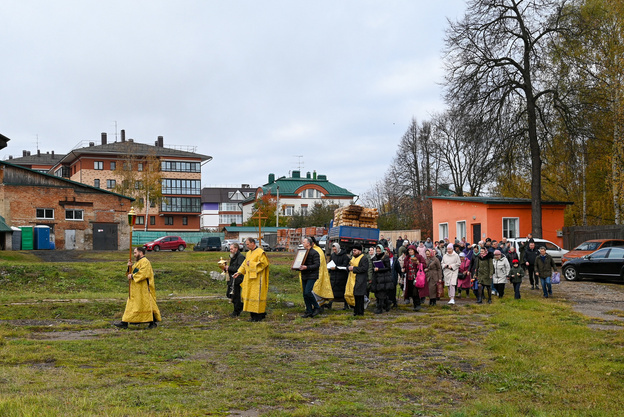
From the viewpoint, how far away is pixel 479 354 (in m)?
9.56

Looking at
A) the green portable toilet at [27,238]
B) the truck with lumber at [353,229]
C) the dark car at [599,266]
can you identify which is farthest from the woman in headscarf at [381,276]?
the green portable toilet at [27,238]

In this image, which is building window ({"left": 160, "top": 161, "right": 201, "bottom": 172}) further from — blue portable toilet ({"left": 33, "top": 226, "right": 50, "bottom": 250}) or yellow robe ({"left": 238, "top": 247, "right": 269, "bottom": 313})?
yellow robe ({"left": 238, "top": 247, "right": 269, "bottom": 313})

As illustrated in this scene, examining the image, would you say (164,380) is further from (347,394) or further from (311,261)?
(311,261)

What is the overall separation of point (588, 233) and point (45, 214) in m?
38.8

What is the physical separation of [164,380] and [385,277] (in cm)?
894

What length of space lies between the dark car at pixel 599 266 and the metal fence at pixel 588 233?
8848mm

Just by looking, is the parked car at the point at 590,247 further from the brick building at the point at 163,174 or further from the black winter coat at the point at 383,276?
the brick building at the point at 163,174

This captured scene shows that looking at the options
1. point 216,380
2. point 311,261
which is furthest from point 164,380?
point 311,261

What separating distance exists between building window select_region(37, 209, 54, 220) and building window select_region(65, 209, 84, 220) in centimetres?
112

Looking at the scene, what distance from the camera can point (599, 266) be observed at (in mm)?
23859

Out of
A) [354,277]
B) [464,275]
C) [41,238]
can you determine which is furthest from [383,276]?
[41,238]

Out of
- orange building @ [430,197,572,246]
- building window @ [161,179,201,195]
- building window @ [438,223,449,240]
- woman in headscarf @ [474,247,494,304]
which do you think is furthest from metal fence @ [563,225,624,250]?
building window @ [161,179,201,195]

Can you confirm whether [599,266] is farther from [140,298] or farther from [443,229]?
[140,298]

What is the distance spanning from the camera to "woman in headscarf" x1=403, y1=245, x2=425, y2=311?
1625 centimetres
